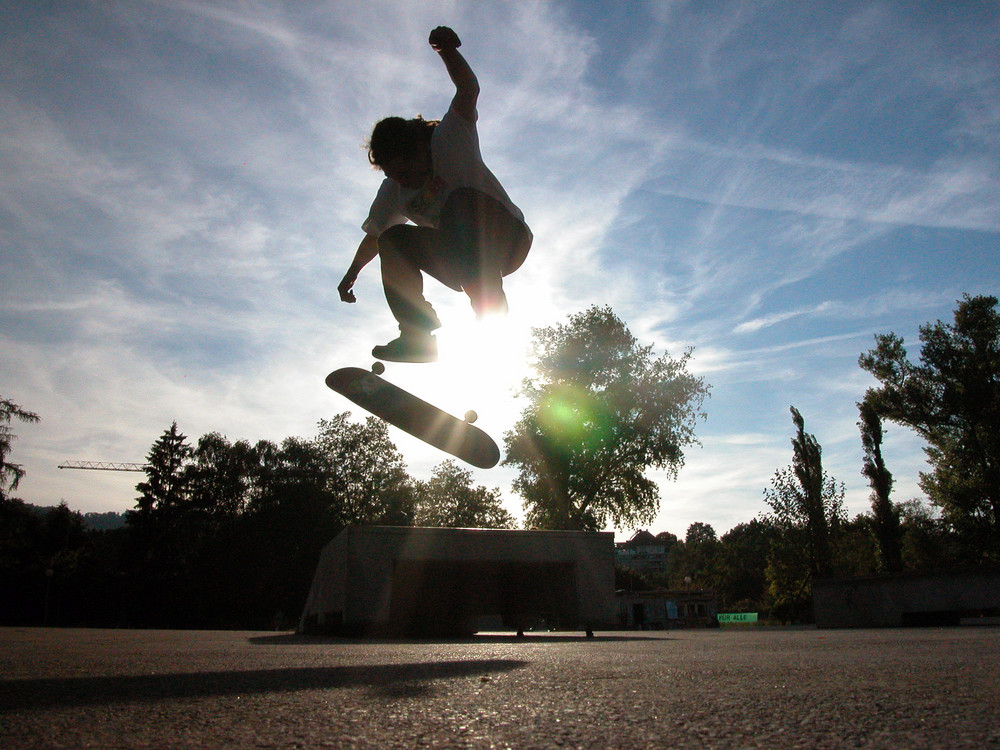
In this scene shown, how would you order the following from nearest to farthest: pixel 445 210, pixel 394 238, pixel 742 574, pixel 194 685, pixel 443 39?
pixel 194 685, pixel 443 39, pixel 445 210, pixel 394 238, pixel 742 574

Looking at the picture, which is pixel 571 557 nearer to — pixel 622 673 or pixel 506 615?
pixel 506 615

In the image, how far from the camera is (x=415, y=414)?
17.1 feet

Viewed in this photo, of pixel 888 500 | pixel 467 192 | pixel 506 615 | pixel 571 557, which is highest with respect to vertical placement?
pixel 888 500

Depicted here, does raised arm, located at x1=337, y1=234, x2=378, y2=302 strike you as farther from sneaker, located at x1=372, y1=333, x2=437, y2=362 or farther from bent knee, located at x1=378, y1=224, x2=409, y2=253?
sneaker, located at x1=372, y1=333, x2=437, y2=362

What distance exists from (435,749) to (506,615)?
Result: 71.9 ft

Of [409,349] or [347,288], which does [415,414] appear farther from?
[347,288]

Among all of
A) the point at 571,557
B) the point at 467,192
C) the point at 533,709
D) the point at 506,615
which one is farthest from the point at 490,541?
the point at 533,709

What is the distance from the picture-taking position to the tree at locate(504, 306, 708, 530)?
31297 millimetres

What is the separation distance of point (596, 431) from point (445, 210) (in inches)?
1088

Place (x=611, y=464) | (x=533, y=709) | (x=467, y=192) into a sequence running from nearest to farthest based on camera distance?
1. (x=533, y=709)
2. (x=467, y=192)
3. (x=611, y=464)

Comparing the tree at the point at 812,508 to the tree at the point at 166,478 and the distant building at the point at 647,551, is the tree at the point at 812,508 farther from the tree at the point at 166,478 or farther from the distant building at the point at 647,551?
the distant building at the point at 647,551

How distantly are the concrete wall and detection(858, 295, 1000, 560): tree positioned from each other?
9.90 meters

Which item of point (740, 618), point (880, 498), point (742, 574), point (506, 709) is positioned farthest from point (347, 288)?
point (742, 574)

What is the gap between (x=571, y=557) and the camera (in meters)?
17.7
